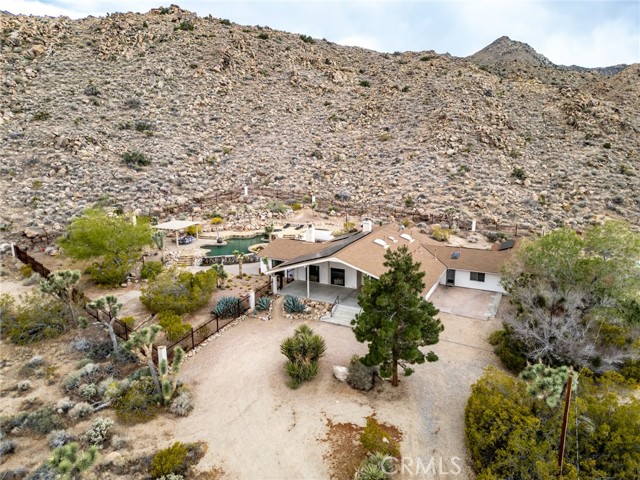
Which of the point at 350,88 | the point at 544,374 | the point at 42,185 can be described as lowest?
the point at 544,374

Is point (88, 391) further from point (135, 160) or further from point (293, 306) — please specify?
point (135, 160)

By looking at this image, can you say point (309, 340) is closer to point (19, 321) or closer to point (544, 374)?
point (544, 374)

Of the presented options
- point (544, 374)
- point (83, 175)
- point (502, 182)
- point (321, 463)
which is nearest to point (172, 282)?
point (321, 463)

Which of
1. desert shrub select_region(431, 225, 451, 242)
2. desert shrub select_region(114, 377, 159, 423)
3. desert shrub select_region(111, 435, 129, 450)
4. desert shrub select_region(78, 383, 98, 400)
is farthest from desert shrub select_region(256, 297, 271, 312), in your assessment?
desert shrub select_region(431, 225, 451, 242)

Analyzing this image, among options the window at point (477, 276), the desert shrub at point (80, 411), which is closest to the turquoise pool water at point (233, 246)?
the desert shrub at point (80, 411)

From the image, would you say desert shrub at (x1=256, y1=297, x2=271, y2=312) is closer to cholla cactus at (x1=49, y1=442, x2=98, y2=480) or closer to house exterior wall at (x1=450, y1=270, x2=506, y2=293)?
cholla cactus at (x1=49, y1=442, x2=98, y2=480)

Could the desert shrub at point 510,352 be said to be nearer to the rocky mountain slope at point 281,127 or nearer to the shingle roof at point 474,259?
the shingle roof at point 474,259
